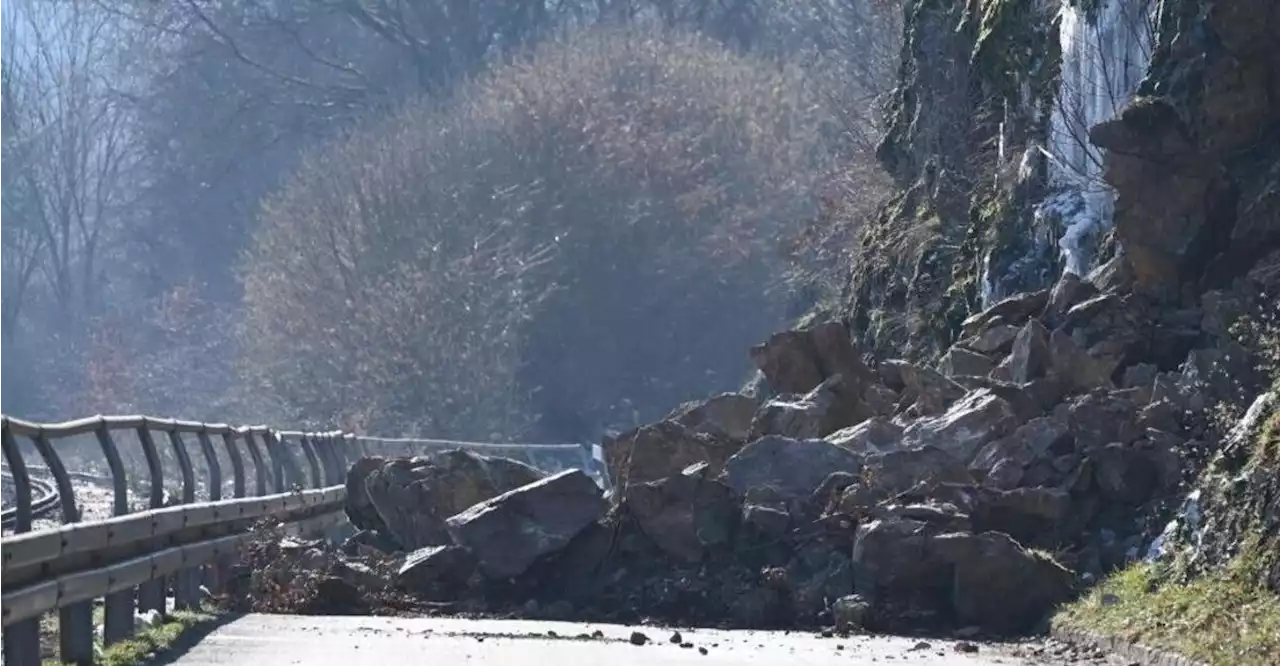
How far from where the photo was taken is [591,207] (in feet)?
217

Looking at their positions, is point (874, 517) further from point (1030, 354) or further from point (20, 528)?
point (20, 528)

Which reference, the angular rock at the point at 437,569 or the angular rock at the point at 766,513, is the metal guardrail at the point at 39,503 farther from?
the angular rock at the point at 766,513

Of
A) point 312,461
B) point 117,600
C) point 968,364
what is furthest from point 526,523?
point 312,461

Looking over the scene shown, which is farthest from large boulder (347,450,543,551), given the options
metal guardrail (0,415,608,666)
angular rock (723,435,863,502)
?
angular rock (723,435,863,502)

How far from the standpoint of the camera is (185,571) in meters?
16.3

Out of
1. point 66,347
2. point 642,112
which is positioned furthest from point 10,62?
point 642,112

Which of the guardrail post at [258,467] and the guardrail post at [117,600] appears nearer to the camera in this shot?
the guardrail post at [117,600]

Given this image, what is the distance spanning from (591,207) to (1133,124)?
43121 mm

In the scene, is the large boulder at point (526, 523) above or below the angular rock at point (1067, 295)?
below

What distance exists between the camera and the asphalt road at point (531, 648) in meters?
13.8

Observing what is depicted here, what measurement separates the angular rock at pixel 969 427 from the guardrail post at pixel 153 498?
688cm

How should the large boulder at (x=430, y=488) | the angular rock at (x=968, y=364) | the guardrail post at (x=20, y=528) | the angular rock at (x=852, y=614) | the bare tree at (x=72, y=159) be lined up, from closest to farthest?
the guardrail post at (x=20, y=528), the angular rock at (x=852, y=614), the large boulder at (x=430, y=488), the angular rock at (x=968, y=364), the bare tree at (x=72, y=159)

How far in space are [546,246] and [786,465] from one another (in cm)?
4511

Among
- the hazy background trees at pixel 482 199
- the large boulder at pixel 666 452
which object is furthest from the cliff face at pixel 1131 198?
the hazy background trees at pixel 482 199
